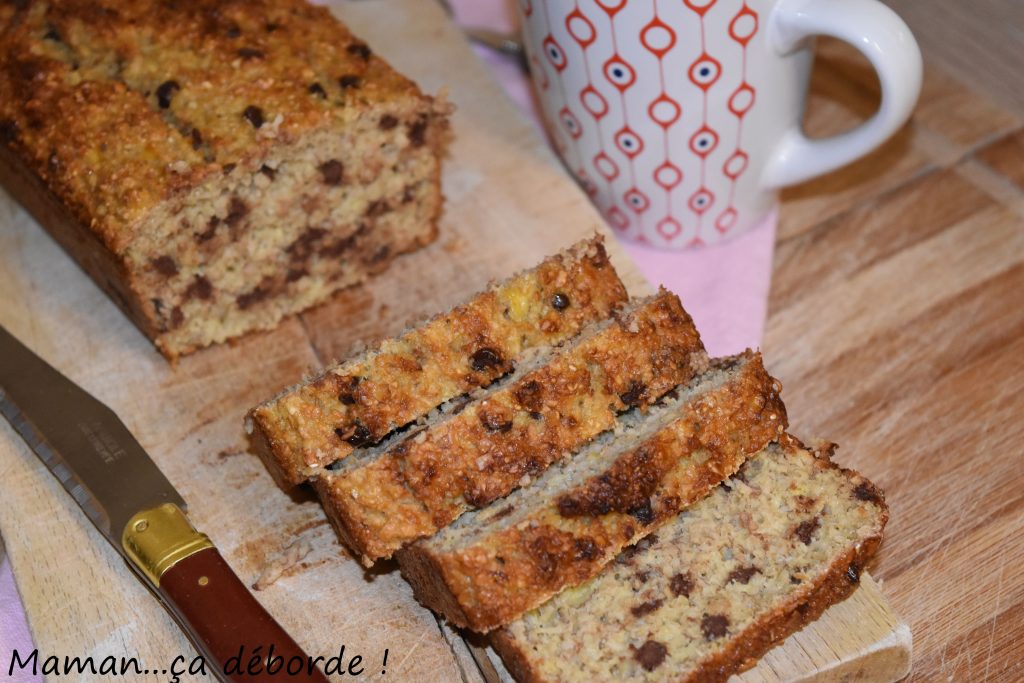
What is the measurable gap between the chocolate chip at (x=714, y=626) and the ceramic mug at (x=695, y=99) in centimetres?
150

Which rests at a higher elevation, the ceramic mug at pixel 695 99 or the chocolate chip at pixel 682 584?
the ceramic mug at pixel 695 99

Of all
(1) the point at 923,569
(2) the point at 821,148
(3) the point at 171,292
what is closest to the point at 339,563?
(3) the point at 171,292

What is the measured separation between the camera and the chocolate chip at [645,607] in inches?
102

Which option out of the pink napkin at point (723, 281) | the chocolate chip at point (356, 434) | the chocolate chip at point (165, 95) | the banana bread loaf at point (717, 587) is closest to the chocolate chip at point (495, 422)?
the chocolate chip at point (356, 434)

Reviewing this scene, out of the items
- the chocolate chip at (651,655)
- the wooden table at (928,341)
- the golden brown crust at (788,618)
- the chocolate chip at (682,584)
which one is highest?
the chocolate chip at (682,584)

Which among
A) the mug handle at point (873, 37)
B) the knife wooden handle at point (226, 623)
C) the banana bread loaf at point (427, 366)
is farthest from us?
the mug handle at point (873, 37)

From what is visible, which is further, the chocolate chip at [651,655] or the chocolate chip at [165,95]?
the chocolate chip at [165,95]

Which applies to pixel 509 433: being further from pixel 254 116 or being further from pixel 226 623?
pixel 254 116

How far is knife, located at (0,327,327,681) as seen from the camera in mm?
2535

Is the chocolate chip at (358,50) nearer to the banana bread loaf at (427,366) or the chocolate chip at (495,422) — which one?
the banana bread loaf at (427,366)

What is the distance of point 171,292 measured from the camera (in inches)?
132

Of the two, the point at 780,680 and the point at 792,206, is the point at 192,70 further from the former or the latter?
the point at 780,680

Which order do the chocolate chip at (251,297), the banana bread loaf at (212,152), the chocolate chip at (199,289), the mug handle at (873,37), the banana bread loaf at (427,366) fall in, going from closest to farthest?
1. the banana bread loaf at (427,366)
2. the mug handle at (873,37)
3. the banana bread loaf at (212,152)
4. the chocolate chip at (199,289)
5. the chocolate chip at (251,297)

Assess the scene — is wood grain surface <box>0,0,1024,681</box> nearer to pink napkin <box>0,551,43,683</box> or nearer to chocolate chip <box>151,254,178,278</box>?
pink napkin <box>0,551,43,683</box>
